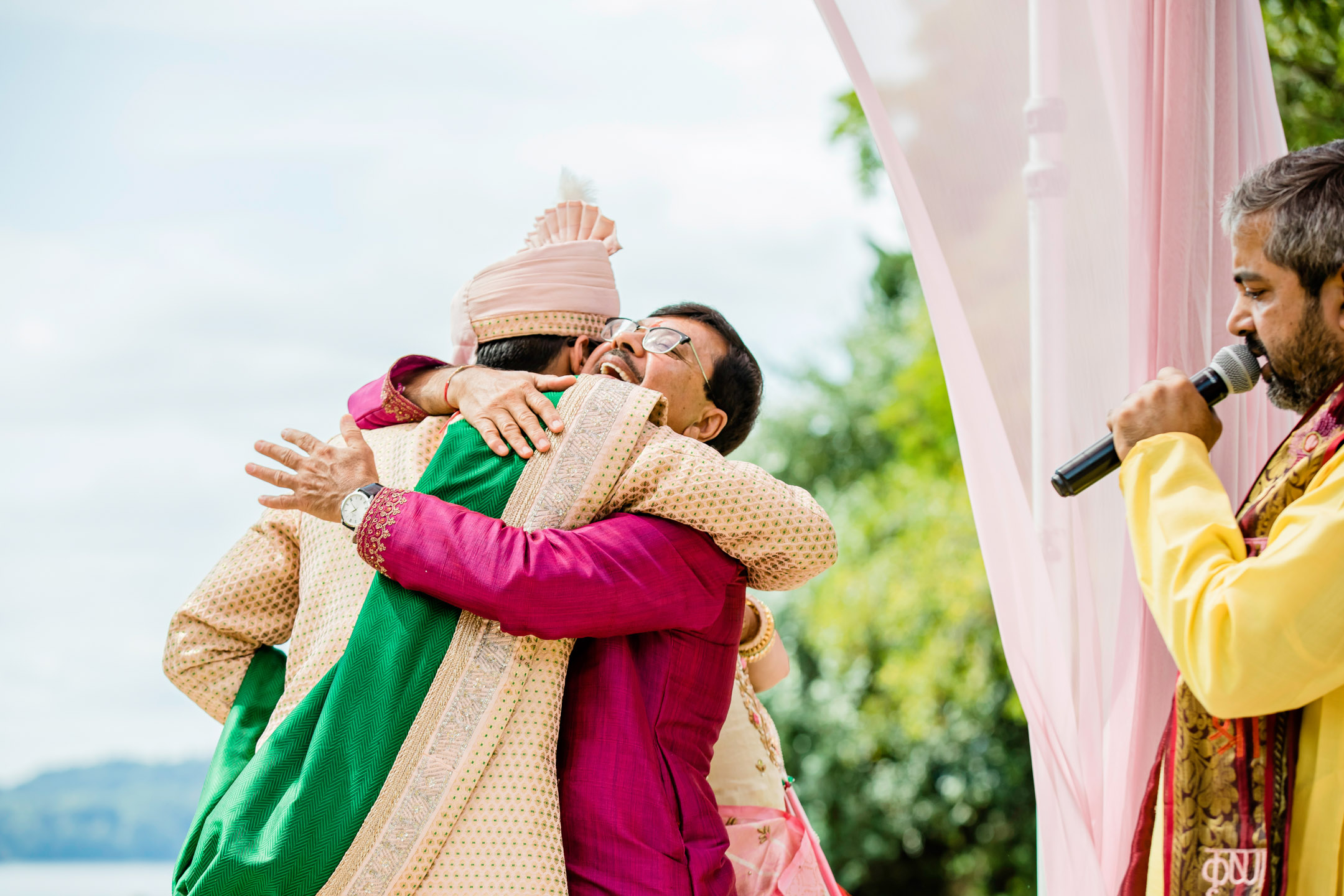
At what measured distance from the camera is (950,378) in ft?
7.34

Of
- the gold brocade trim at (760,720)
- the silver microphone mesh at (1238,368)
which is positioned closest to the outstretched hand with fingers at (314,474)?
the gold brocade trim at (760,720)

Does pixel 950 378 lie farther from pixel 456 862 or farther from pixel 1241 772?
pixel 456 862

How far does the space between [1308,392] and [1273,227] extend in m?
0.23

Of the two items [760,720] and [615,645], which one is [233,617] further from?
[760,720]

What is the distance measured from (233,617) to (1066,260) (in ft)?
5.38

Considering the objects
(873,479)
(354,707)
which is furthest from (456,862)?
(873,479)

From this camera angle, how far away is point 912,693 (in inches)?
380

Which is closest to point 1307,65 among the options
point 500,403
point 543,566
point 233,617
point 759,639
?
point 759,639

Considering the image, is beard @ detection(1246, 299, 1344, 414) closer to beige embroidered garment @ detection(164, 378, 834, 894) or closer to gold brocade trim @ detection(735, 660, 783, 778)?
beige embroidered garment @ detection(164, 378, 834, 894)

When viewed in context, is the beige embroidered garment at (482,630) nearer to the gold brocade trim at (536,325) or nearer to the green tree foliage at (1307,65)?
the gold brocade trim at (536,325)

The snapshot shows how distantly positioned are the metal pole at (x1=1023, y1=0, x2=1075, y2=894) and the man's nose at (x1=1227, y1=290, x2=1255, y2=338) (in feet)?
1.68

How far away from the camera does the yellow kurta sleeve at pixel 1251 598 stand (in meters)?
1.39

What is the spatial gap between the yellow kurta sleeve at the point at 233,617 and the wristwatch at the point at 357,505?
0.31 meters

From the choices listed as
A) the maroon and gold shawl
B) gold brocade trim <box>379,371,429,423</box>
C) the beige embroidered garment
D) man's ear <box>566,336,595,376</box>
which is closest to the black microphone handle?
the maroon and gold shawl
